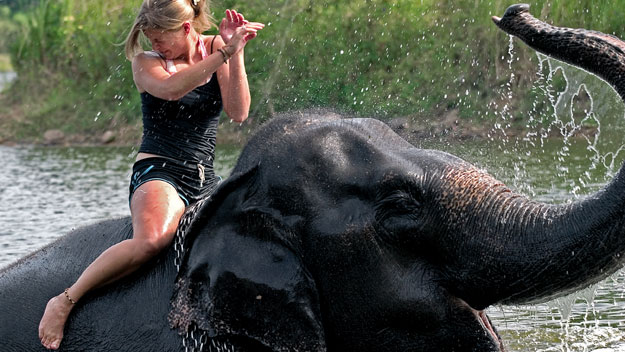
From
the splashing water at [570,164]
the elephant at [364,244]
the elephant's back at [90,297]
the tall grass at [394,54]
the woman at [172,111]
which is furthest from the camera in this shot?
the tall grass at [394,54]

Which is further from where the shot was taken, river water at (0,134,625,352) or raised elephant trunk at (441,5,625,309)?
river water at (0,134,625,352)

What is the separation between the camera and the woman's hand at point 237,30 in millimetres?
3838

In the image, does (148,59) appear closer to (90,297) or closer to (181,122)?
(181,122)

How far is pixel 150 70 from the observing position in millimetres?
4008

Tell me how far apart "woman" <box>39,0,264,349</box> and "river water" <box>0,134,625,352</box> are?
76 centimetres

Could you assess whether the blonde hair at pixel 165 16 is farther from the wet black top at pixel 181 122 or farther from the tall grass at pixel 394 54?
the tall grass at pixel 394 54

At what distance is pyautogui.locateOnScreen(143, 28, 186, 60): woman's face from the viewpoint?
13.3 feet

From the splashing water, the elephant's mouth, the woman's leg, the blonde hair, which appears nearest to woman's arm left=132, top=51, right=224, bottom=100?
the blonde hair

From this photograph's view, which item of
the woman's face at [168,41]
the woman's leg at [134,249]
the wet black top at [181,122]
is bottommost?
the woman's leg at [134,249]

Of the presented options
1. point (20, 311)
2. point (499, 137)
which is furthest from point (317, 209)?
point (499, 137)

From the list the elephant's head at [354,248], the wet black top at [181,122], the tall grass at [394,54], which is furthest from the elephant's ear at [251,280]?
the tall grass at [394,54]

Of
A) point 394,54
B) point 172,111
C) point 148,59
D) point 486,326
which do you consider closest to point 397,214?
point 486,326

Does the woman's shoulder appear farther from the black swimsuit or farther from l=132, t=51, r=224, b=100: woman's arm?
the black swimsuit

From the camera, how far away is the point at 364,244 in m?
3.32
